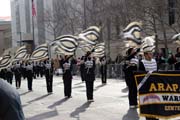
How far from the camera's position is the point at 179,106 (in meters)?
8.72

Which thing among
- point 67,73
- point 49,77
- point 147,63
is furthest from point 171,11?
point 147,63

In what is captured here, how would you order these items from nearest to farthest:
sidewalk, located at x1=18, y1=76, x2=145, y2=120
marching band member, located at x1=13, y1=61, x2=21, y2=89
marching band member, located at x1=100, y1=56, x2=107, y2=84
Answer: sidewalk, located at x1=18, y1=76, x2=145, y2=120 < marching band member, located at x1=100, y1=56, x2=107, y2=84 < marching band member, located at x1=13, y1=61, x2=21, y2=89

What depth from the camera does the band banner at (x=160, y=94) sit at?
8641mm

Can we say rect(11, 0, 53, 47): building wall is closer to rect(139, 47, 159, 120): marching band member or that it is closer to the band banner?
rect(139, 47, 159, 120): marching band member

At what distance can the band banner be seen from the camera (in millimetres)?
8641

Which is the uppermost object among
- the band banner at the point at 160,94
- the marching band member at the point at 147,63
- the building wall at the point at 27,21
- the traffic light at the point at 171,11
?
the building wall at the point at 27,21

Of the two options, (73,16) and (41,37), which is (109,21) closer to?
(73,16)

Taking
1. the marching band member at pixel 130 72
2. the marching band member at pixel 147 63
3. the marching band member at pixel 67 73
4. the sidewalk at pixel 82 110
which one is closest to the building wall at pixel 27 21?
the marching band member at pixel 67 73

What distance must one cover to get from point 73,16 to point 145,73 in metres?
42.4

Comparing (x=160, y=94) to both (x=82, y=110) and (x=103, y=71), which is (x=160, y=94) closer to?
(x=82, y=110)

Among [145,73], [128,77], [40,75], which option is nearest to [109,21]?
[40,75]

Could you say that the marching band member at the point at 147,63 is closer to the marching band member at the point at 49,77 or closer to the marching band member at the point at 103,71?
the marching band member at the point at 49,77

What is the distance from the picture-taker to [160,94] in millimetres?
8742

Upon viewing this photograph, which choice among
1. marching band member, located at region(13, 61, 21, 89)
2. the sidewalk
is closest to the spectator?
the sidewalk
